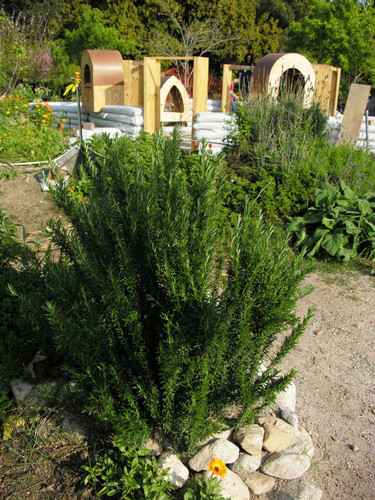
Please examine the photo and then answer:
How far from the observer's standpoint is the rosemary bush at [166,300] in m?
2.01

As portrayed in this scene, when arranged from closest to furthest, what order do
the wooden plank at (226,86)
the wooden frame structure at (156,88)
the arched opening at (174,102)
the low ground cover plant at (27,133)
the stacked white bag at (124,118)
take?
the low ground cover plant at (27,133), the wooden frame structure at (156,88), the stacked white bag at (124,118), the wooden plank at (226,86), the arched opening at (174,102)

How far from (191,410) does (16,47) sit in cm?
1364

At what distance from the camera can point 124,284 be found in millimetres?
2158

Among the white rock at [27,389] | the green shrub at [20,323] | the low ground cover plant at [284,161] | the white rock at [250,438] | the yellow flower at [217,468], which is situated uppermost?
the low ground cover plant at [284,161]

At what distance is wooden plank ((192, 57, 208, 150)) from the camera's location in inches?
355

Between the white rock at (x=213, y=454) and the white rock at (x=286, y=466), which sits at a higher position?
the white rock at (x=213, y=454)

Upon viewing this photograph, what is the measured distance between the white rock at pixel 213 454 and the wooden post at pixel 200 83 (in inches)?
283

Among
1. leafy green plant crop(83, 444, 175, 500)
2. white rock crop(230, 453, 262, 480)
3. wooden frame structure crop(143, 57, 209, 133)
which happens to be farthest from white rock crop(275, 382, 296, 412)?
wooden frame structure crop(143, 57, 209, 133)

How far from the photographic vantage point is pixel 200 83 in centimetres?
926

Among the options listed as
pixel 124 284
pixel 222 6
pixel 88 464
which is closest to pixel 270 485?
pixel 88 464

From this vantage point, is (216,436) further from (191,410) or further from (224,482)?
(191,410)

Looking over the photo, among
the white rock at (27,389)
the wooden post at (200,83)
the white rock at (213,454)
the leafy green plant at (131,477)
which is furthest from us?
the wooden post at (200,83)

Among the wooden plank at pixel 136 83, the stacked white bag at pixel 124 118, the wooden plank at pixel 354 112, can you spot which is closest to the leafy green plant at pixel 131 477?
the wooden plank at pixel 354 112

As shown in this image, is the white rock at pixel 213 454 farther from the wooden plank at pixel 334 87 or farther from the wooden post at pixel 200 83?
the wooden plank at pixel 334 87
